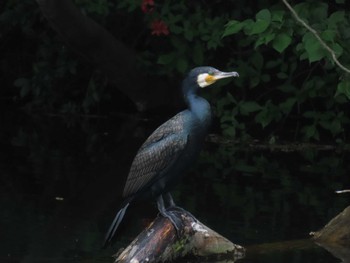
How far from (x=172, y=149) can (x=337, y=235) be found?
120cm

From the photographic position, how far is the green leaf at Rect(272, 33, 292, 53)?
28.9ft

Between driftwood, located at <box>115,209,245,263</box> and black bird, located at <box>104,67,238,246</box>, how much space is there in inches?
3.0

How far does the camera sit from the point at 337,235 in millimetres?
6496

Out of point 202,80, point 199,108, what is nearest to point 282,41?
point 202,80

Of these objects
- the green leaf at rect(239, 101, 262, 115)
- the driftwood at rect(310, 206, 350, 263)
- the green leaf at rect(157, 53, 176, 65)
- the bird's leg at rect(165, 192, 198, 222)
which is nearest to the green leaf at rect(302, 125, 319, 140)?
the green leaf at rect(239, 101, 262, 115)

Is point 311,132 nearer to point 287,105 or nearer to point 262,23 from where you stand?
point 287,105

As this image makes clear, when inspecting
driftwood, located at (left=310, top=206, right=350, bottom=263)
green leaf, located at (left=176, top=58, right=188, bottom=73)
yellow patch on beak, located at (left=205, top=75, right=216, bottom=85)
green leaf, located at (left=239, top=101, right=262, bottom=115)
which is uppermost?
yellow patch on beak, located at (left=205, top=75, right=216, bottom=85)

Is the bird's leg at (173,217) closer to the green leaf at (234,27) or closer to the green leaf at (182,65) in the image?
the green leaf at (234,27)

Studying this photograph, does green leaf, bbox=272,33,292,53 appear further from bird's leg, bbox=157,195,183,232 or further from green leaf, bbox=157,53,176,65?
bird's leg, bbox=157,195,183,232

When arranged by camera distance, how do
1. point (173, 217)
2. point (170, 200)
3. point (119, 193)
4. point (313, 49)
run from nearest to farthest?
point (173, 217) < point (170, 200) < point (119, 193) < point (313, 49)

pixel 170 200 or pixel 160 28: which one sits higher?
pixel 170 200

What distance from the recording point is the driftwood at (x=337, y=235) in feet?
21.1

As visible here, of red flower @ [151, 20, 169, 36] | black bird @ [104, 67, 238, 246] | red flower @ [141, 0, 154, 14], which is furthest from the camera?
red flower @ [151, 20, 169, 36]

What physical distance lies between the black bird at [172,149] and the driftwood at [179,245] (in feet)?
0.25
